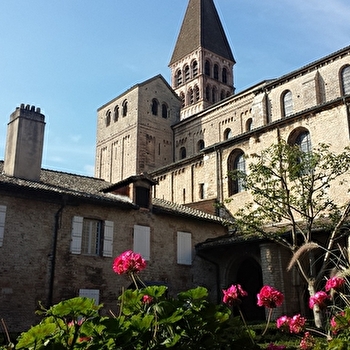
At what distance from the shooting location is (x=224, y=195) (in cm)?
2491

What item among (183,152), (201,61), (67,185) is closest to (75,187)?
(67,185)

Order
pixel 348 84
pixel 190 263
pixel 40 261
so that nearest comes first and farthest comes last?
pixel 40 261 < pixel 190 263 < pixel 348 84

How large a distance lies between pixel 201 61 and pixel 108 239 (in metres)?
39.3

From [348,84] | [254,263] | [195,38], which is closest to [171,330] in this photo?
[254,263]

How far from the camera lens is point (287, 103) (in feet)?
103

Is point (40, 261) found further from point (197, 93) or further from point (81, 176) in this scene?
point (197, 93)

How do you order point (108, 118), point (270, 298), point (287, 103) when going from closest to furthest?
point (270, 298) → point (287, 103) → point (108, 118)

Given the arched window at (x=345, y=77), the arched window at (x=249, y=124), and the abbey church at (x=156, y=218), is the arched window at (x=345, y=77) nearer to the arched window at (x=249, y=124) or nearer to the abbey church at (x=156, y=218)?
the abbey church at (x=156, y=218)

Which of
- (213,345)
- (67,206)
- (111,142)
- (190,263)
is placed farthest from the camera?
(111,142)

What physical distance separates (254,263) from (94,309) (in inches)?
686

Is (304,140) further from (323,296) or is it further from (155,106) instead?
(155,106)

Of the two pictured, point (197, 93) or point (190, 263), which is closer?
point (190, 263)

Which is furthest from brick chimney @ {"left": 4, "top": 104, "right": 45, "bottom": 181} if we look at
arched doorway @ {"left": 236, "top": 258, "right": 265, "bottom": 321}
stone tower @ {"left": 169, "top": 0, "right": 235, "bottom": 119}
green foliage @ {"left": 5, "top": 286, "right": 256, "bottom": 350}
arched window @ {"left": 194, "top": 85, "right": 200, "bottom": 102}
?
arched window @ {"left": 194, "top": 85, "right": 200, "bottom": 102}

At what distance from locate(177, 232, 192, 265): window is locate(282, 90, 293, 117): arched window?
51.6 feet
